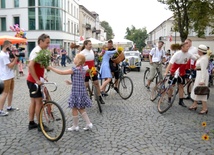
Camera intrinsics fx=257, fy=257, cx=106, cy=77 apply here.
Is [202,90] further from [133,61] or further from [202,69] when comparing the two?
[133,61]

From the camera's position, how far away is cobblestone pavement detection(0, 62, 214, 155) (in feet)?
14.1

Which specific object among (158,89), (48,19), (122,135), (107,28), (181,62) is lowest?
(122,135)

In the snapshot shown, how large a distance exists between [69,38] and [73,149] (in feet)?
157

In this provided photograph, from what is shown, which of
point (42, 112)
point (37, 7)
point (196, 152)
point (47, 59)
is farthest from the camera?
point (37, 7)

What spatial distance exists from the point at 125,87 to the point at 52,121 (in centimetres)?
396

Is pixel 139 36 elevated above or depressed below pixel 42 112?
above

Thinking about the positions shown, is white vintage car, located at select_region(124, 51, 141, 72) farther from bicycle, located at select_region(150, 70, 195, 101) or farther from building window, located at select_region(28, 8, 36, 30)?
building window, located at select_region(28, 8, 36, 30)

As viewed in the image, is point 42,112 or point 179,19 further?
point 179,19

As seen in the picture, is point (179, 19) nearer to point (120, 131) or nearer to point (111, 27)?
point (120, 131)

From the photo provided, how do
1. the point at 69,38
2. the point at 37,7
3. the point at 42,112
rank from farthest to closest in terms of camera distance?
the point at 69,38 → the point at 37,7 → the point at 42,112

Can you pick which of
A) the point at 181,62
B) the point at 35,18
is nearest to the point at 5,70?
the point at 181,62

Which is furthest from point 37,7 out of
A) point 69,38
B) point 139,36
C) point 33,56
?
point 139,36

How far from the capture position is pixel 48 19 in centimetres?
4350

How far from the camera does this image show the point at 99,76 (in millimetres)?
8148
